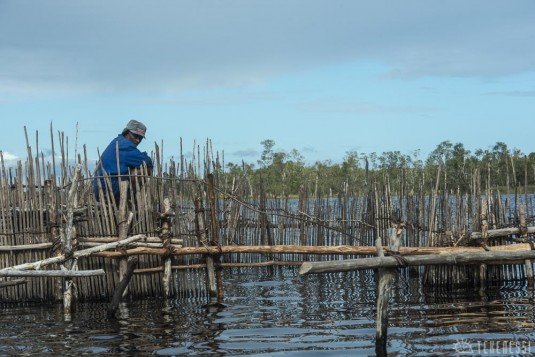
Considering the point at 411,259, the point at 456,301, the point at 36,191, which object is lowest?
the point at 456,301

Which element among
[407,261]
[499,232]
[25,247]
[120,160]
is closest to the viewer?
[407,261]

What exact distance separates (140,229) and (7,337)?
89.4 inches

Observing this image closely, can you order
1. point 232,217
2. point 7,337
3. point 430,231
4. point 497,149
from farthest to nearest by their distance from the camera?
point 497,149
point 232,217
point 430,231
point 7,337

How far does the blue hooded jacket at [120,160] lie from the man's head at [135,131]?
218 mm

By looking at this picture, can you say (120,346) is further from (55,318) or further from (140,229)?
(140,229)

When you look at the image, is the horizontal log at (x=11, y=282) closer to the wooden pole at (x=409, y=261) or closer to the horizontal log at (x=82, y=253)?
the horizontal log at (x=82, y=253)

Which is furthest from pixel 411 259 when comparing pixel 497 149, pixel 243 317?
pixel 497 149

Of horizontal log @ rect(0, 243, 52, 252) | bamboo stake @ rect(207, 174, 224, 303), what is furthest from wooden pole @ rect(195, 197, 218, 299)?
horizontal log @ rect(0, 243, 52, 252)

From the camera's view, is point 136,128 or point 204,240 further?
point 136,128

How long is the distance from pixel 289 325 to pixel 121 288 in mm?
2038

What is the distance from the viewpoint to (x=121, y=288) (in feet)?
27.3

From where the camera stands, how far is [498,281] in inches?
409

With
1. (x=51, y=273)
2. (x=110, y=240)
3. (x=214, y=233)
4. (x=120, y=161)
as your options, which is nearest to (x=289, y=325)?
(x=214, y=233)

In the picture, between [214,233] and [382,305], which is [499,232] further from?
[382,305]
